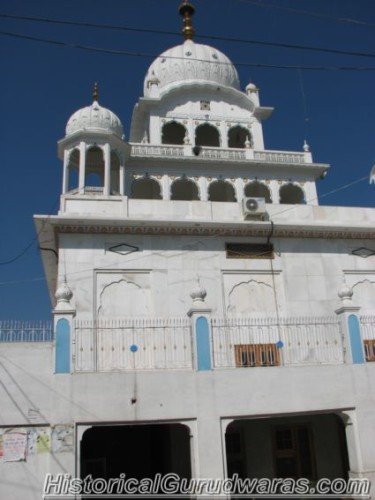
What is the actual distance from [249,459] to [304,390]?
303cm

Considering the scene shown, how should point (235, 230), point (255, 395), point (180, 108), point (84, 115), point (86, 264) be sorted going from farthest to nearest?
1. point (180, 108)
2. point (84, 115)
3. point (235, 230)
4. point (86, 264)
5. point (255, 395)

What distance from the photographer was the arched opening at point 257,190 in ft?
77.9

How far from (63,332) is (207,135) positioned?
59.3 ft

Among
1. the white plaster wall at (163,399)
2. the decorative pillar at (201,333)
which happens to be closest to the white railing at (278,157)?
the decorative pillar at (201,333)

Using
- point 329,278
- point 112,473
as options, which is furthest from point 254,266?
point 112,473

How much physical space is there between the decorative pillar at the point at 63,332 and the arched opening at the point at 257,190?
46.9 ft

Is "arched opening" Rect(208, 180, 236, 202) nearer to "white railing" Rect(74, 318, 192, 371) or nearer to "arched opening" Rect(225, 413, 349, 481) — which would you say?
"arched opening" Rect(225, 413, 349, 481)

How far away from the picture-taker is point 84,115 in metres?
18.8

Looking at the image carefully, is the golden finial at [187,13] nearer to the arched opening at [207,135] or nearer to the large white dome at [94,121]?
the arched opening at [207,135]

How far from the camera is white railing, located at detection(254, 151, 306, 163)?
24062 millimetres

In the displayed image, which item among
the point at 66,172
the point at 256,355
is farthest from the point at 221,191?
the point at 256,355

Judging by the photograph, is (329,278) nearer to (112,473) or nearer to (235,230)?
(235,230)

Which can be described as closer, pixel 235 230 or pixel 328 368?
pixel 328 368

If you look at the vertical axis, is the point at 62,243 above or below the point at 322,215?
below
